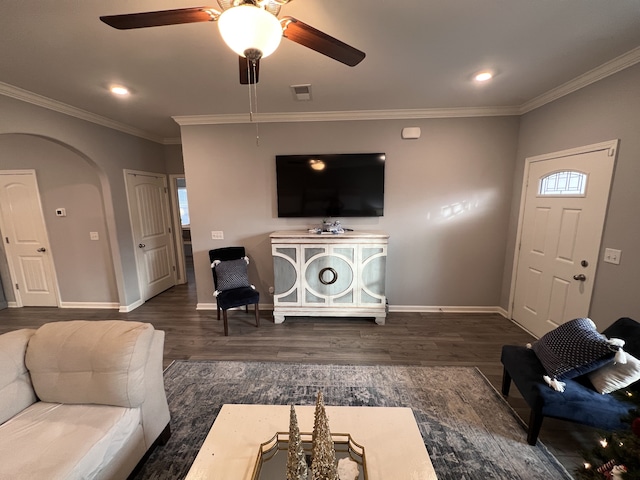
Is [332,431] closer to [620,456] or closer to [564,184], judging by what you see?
[620,456]

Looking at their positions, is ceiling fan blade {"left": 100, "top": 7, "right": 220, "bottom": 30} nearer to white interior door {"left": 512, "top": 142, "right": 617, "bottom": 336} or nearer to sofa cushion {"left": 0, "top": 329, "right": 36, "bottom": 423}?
sofa cushion {"left": 0, "top": 329, "right": 36, "bottom": 423}

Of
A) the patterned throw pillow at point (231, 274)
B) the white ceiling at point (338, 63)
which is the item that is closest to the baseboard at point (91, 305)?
the patterned throw pillow at point (231, 274)

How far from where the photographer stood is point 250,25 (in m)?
0.99

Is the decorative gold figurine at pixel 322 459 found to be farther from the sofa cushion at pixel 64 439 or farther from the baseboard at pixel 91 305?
the baseboard at pixel 91 305

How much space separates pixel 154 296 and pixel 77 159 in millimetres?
2270

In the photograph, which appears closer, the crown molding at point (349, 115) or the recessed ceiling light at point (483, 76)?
the recessed ceiling light at point (483, 76)

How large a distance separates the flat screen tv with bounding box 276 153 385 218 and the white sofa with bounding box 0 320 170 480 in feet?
7.61

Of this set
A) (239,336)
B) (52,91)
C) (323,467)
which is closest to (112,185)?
(52,91)

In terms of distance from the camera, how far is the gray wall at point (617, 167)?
6.45ft

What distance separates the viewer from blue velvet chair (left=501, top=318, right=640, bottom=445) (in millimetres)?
1489

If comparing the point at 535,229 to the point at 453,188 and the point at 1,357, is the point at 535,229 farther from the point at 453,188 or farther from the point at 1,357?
the point at 1,357

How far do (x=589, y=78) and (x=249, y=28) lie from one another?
2.96m

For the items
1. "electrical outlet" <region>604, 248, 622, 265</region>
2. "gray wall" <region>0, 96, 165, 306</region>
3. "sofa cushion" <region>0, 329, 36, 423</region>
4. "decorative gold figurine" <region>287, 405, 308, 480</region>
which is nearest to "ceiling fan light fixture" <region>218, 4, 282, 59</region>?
"decorative gold figurine" <region>287, 405, 308, 480</region>

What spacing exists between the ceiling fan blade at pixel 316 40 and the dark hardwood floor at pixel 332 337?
2458 mm
